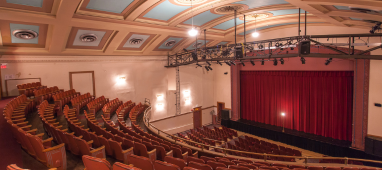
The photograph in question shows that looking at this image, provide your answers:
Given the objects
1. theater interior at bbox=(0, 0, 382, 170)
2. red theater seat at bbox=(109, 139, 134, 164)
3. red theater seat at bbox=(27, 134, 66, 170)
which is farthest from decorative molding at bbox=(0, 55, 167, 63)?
red theater seat at bbox=(109, 139, 134, 164)

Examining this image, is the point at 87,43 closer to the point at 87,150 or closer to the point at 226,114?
the point at 87,150

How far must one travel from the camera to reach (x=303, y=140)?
10328mm

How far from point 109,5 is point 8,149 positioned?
16.3 ft

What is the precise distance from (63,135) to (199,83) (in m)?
11.0

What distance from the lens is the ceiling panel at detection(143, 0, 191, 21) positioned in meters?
7.11

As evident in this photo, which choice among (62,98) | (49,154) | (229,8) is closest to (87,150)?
(49,154)

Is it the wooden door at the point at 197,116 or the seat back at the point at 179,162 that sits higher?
the seat back at the point at 179,162

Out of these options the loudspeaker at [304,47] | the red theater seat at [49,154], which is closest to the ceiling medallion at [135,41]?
the loudspeaker at [304,47]

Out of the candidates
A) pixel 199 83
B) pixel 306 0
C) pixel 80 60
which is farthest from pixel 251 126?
pixel 80 60

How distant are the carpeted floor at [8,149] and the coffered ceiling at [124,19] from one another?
3.57 meters

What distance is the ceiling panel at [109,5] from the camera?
6.45 m

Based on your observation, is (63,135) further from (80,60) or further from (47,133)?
(80,60)

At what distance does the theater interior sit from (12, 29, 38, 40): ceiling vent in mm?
37

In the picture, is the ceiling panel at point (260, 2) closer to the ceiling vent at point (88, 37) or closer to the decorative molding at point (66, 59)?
the ceiling vent at point (88, 37)
